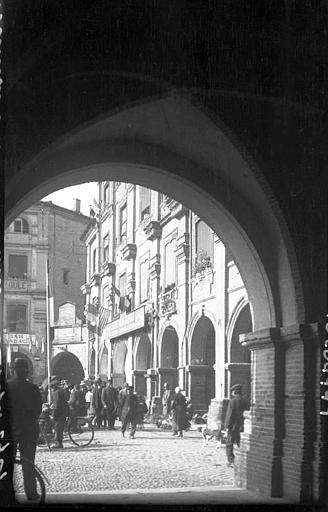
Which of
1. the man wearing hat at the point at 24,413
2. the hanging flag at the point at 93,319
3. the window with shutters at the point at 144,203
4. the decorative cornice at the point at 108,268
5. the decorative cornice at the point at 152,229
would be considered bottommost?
the man wearing hat at the point at 24,413

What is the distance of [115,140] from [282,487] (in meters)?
4.27

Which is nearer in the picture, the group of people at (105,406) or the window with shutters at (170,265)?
the group of people at (105,406)

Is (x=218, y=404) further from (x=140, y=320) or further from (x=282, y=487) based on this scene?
(x=282, y=487)

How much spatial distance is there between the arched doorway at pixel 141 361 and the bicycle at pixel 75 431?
17.4 feet

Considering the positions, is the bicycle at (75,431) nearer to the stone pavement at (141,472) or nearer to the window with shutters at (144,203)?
the stone pavement at (141,472)

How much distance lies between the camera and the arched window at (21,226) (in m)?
11.2

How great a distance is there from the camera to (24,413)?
807 centimetres

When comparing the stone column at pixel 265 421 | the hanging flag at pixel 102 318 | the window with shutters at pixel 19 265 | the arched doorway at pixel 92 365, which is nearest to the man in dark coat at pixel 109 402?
the hanging flag at pixel 102 318

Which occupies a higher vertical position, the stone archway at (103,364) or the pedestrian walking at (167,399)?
the stone archway at (103,364)

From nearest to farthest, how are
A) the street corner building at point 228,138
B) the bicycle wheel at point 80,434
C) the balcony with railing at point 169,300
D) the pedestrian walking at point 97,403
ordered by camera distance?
the street corner building at point 228,138
the bicycle wheel at point 80,434
the pedestrian walking at point 97,403
the balcony with railing at point 169,300

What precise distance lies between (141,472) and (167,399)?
Answer: 767 cm

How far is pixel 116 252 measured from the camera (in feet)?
71.2

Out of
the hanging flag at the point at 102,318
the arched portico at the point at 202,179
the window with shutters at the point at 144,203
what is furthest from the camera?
the window with shutters at the point at 144,203

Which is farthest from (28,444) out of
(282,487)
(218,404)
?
(218,404)
